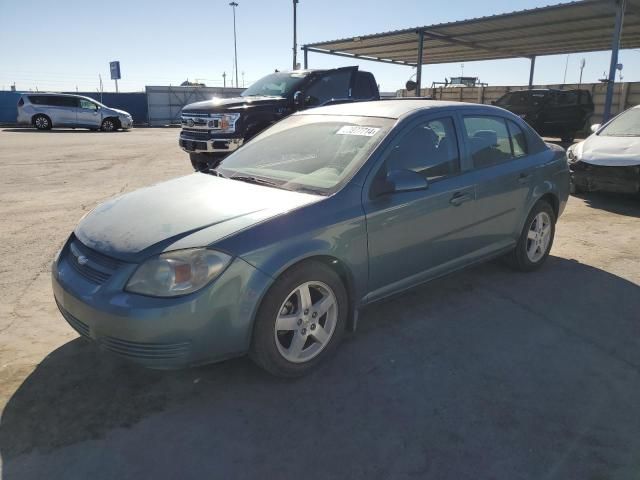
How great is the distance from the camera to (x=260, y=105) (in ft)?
28.5

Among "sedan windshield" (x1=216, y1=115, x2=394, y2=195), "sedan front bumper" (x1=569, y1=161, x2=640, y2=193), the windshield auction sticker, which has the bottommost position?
"sedan front bumper" (x1=569, y1=161, x2=640, y2=193)

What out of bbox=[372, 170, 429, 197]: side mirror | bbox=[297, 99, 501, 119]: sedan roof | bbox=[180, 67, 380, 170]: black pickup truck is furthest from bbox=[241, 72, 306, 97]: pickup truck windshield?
bbox=[372, 170, 429, 197]: side mirror

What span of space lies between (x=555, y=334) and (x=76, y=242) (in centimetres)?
330

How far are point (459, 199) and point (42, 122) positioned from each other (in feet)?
81.7

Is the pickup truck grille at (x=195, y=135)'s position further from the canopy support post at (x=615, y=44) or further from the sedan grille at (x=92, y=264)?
the canopy support post at (x=615, y=44)

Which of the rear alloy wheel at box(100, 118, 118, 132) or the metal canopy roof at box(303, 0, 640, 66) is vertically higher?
the metal canopy roof at box(303, 0, 640, 66)

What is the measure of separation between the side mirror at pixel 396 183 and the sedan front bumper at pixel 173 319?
39.6 inches

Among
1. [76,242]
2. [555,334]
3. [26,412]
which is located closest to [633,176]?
[555,334]

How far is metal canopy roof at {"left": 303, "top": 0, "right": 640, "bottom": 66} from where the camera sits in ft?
43.3

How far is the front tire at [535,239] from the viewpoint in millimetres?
4598

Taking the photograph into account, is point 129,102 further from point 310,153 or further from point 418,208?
point 418,208

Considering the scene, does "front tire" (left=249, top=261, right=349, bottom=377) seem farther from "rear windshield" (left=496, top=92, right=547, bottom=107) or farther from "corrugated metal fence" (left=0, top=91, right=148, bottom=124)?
"corrugated metal fence" (left=0, top=91, right=148, bottom=124)

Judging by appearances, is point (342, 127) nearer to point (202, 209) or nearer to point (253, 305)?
point (202, 209)

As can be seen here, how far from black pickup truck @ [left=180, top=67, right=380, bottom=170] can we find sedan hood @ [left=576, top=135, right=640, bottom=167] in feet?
13.6
